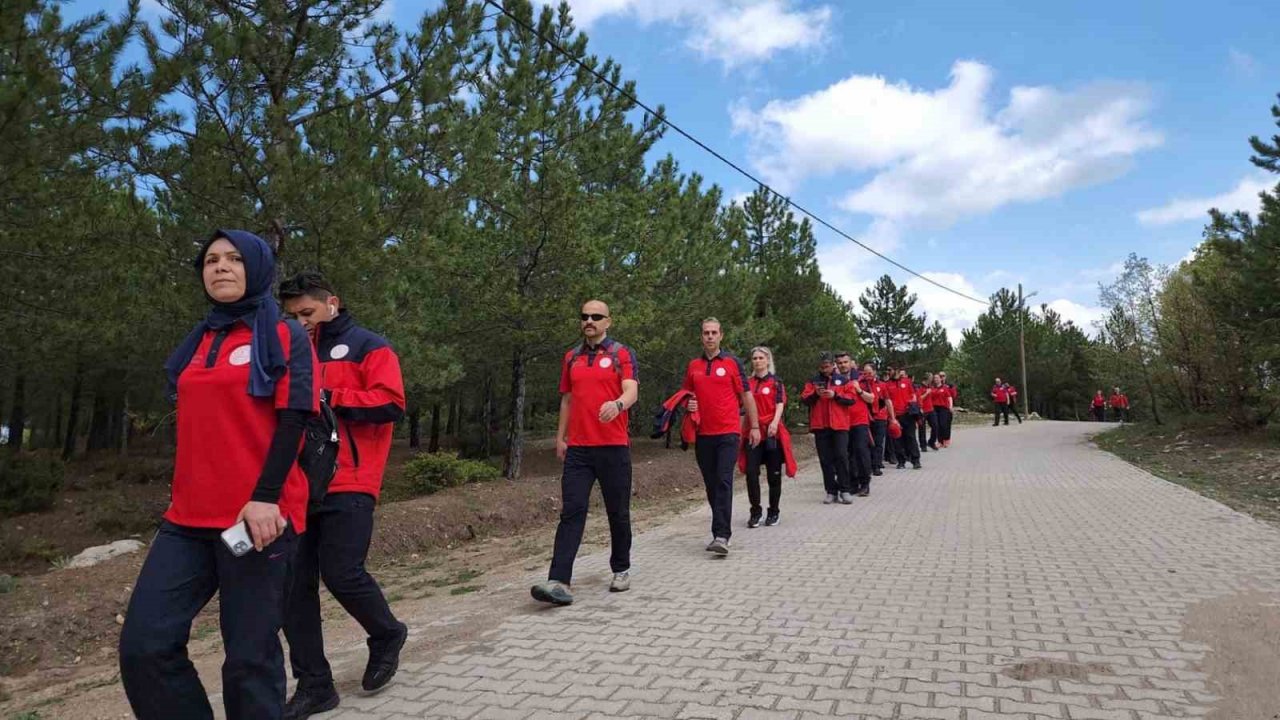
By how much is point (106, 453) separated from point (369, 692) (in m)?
24.4

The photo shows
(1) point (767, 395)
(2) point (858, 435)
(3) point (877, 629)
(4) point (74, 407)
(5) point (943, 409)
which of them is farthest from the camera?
(4) point (74, 407)

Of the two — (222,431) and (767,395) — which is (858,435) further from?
(222,431)

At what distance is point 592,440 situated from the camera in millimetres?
5254

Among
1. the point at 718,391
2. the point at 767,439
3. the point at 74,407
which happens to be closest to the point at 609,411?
the point at 718,391

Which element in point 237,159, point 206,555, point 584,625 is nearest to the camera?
point 206,555

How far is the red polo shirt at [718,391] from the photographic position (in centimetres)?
688

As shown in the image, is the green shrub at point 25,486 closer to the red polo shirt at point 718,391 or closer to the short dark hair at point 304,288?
the red polo shirt at point 718,391

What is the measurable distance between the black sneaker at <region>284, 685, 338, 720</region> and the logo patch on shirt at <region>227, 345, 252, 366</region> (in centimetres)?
169

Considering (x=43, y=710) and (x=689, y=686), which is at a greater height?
(x=689, y=686)

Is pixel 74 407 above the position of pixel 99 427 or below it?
above

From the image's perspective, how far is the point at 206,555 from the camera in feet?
8.19

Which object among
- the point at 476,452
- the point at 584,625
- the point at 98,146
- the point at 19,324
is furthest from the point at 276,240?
the point at 476,452

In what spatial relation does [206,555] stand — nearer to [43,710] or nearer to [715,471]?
[43,710]

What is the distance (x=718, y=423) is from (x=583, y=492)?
78.0 inches
